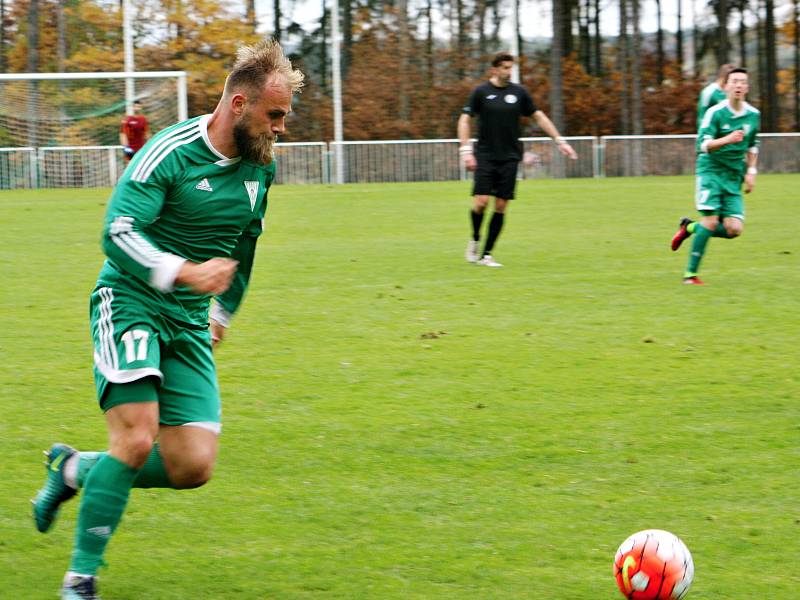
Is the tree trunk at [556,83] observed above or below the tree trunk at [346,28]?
below

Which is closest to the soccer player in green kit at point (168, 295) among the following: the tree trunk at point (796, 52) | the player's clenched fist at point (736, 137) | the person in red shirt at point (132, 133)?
the player's clenched fist at point (736, 137)

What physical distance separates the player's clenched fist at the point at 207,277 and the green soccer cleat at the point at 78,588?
97cm

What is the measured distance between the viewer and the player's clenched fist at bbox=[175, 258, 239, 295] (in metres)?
3.77

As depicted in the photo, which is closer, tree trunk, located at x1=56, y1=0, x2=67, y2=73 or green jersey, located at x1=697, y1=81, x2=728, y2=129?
green jersey, located at x1=697, y1=81, x2=728, y2=129

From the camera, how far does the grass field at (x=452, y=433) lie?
4293 mm

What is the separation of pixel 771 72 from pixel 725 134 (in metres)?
37.5

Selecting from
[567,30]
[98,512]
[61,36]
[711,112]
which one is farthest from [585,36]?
[98,512]

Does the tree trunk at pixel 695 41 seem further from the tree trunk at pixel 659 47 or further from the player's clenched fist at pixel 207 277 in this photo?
the player's clenched fist at pixel 207 277

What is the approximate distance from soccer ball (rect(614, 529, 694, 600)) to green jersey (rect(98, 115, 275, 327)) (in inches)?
65.1

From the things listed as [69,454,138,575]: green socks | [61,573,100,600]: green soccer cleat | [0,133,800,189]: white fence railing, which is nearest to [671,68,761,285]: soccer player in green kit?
[69,454,138,575]: green socks

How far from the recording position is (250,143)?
4090mm

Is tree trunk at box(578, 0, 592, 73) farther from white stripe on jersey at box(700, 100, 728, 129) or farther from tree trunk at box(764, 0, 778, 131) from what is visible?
white stripe on jersey at box(700, 100, 728, 129)

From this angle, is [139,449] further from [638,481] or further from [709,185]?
[709,185]

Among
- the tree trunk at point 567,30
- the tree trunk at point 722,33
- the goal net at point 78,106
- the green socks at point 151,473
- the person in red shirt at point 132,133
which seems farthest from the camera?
the tree trunk at point 567,30
